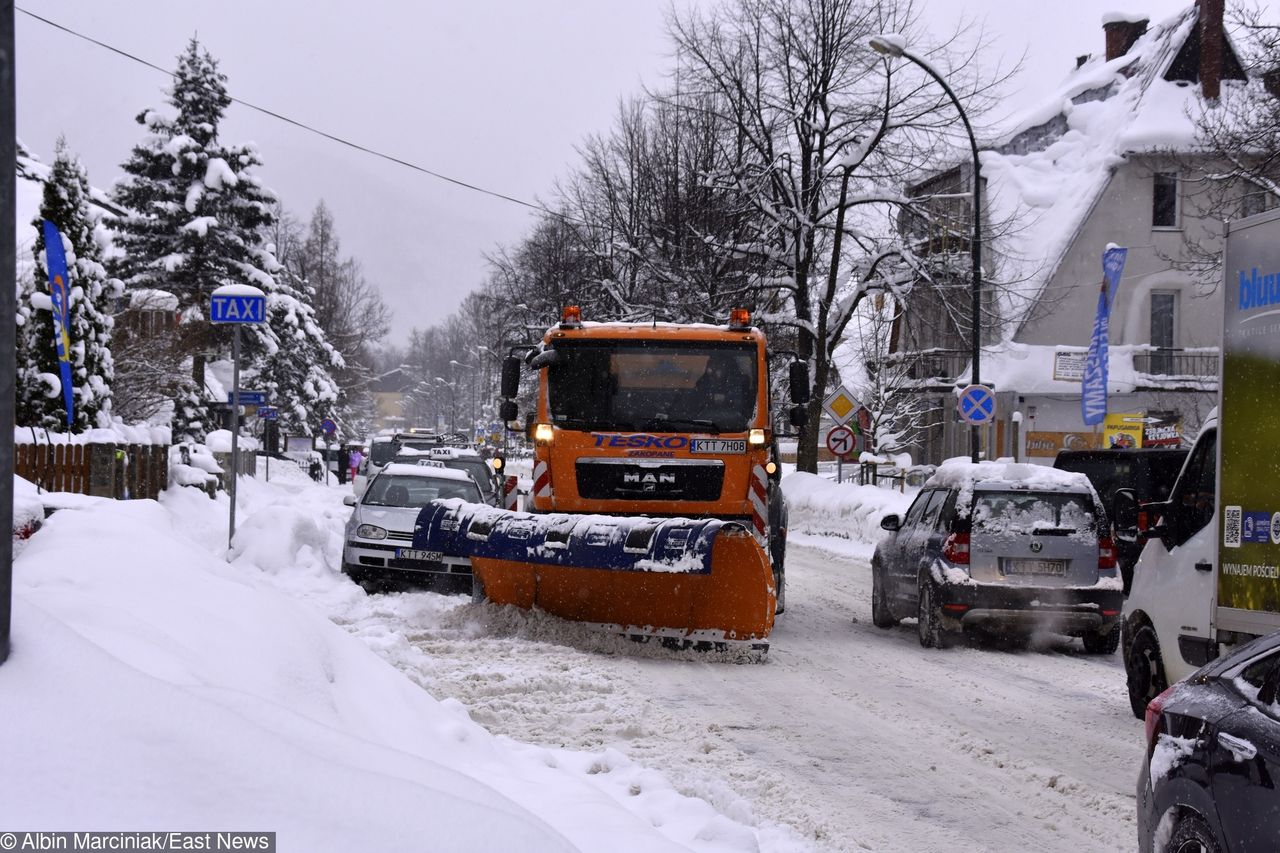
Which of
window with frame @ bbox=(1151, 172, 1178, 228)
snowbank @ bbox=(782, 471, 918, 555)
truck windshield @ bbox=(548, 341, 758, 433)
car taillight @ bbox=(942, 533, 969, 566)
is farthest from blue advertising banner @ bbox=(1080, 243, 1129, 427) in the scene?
truck windshield @ bbox=(548, 341, 758, 433)

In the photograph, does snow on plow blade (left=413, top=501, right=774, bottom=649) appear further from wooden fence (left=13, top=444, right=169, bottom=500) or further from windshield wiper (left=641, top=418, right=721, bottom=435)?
wooden fence (left=13, top=444, right=169, bottom=500)

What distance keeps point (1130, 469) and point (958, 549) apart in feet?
23.5

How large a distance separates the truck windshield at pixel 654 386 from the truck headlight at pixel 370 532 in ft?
12.5

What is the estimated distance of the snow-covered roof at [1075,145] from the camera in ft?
132

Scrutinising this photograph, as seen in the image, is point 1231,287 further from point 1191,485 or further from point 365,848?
point 365,848

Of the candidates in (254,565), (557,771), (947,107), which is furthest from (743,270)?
(557,771)

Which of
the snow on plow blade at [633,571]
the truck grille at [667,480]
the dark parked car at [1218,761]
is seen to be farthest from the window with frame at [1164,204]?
the dark parked car at [1218,761]

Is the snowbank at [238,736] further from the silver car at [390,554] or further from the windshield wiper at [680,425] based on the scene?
the silver car at [390,554]

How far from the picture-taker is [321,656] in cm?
606

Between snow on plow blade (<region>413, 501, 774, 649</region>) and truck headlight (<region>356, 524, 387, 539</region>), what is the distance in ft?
11.2

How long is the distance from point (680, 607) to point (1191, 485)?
170 inches

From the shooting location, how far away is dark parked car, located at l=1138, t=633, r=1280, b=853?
395cm

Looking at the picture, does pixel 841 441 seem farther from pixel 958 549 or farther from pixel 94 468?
pixel 958 549

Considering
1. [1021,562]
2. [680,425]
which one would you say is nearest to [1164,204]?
[1021,562]
